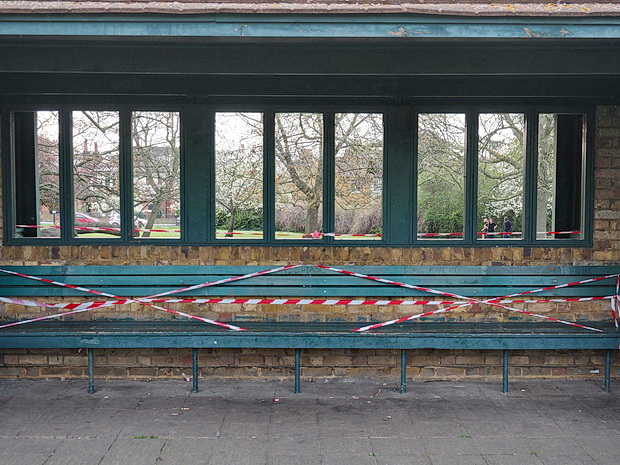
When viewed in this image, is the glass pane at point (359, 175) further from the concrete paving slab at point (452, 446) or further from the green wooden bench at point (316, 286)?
the concrete paving slab at point (452, 446)

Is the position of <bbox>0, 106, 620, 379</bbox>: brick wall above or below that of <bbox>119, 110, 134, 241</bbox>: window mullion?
below

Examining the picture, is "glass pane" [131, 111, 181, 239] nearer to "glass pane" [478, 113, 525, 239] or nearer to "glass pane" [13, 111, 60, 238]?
"glass pane" [13, 111, 60, 238]

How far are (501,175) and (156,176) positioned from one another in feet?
11.6

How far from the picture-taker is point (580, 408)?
5.69 metres

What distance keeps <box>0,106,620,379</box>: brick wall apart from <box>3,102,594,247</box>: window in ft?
0.39

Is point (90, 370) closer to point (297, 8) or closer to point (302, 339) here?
point (302, 339)

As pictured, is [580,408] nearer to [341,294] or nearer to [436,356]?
[436,356]

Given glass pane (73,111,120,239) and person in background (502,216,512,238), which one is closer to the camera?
glass pane (73,111,120,239)

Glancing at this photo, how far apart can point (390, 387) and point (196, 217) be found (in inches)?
101

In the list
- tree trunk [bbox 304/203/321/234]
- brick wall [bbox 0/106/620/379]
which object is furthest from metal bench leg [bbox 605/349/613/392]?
tree trunk [bbox 304/203/321/234]

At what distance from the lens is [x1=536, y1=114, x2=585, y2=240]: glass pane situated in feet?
21.5

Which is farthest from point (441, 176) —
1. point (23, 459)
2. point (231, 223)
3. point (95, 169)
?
point (23, 459)

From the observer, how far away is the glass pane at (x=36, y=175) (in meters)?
6.48

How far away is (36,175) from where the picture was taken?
6.53 m
